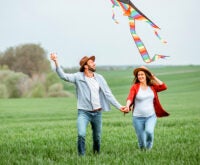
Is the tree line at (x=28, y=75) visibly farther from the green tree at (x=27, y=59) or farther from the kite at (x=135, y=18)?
the kite at (x=135, y=18)

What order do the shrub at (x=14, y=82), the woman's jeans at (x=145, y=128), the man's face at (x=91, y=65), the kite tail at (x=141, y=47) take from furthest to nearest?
1. the shrub at (x=14, y=82)
2. the woman's jeans at (x=145, y=128)
3. the man's face at (x=91, y=65)
4. the kite tail at (x=141, y=47)

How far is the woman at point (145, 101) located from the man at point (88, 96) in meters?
0.28

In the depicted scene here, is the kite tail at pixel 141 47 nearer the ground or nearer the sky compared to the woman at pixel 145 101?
nearer the sky

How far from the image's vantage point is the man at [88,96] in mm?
7168

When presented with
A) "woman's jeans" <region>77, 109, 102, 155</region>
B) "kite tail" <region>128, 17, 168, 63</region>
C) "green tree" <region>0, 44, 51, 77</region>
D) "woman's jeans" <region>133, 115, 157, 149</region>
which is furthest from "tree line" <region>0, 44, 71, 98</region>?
"kite tail" <region>128, 17, 168, 63</region>

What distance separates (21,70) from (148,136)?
114 feet

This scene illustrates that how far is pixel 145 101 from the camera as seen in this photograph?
750 cm

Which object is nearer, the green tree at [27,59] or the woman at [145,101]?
the woman at [145,101]

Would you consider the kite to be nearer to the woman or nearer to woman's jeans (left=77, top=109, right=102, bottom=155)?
the woman

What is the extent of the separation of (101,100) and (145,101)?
608mm

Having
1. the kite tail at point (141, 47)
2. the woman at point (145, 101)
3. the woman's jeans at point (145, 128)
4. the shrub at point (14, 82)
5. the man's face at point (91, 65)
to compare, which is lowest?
the shrub at point (14, 82)

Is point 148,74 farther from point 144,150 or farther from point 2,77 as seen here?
point 2,77

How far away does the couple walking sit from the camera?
23.6 feet

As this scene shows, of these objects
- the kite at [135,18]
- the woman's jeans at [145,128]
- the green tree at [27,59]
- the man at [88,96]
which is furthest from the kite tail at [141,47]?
the green tree at [27,59]
